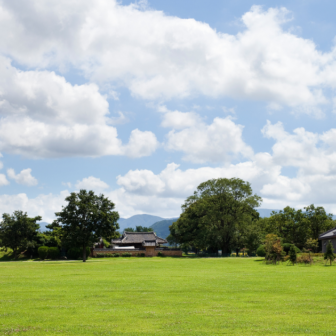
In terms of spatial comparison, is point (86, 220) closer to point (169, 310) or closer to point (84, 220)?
point (84, 220)

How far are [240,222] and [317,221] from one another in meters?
15.1

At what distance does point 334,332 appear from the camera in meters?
9.85

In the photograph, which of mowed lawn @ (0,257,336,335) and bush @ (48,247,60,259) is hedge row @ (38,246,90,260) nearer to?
bush @ (48,247,60,259)

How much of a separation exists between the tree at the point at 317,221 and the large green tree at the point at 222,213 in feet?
34.0

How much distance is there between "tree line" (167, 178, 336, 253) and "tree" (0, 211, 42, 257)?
32.0 meters

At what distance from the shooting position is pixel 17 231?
65.6 meters

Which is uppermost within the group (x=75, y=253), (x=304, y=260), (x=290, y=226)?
(x=290, y=226)

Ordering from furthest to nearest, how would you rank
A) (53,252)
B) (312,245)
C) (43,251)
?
(53,252)
(43,251)
(312,245)

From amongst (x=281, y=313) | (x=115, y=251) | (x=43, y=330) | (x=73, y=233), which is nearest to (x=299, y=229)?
(x=115, y=251)

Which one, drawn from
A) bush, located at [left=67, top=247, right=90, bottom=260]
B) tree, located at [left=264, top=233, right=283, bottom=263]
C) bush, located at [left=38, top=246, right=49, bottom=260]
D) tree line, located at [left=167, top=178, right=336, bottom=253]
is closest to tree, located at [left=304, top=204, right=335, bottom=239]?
tree line, located at [left=167, top=178, right=336, bottom=253]

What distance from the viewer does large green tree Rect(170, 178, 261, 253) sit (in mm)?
70562

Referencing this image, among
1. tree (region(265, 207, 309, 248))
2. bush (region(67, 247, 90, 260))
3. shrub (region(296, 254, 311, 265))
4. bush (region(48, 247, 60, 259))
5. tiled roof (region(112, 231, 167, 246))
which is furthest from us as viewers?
tiled roof (region(112, 231, 167, 246))

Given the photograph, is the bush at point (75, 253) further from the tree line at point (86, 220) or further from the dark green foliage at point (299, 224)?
the dark green foliage at point (299, 224)

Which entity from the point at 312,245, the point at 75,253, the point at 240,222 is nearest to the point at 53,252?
the point at 75,253
